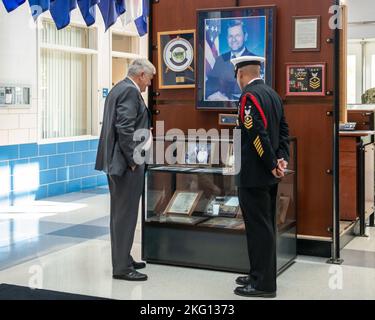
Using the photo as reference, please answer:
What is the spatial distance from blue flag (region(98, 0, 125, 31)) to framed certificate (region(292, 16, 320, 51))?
3.40m

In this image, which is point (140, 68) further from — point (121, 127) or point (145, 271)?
point (145, 271)

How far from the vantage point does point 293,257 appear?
207 inches

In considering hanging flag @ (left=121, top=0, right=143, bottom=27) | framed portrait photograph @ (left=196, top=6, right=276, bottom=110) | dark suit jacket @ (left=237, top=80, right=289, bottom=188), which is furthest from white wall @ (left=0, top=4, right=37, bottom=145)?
dark suit jacket @ (left=237, top=80, right=289, bottom=188)

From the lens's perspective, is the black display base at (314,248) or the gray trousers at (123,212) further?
the black display base at (314,248)

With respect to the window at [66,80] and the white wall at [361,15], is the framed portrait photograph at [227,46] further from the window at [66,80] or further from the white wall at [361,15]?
the white wall at [361,15]

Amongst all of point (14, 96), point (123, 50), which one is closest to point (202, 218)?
point (14, 96)

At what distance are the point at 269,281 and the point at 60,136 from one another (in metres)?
6.00

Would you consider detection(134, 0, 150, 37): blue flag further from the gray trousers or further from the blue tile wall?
the gray trousers

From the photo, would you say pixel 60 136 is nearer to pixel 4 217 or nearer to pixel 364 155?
pixel 4 217

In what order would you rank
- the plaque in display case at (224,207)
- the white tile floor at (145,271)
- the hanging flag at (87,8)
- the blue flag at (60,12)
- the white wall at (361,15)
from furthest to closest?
the white wall at (361,15)
the hanging flag at (87,8)
the blue flag at (60,12)
the plaque in display case at (224,207)
the white tile floor at (145,271)

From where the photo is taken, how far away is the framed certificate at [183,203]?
5.12 metres

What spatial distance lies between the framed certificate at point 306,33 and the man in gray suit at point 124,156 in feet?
4.52

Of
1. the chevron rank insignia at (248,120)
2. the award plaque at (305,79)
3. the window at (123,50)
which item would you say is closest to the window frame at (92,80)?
the window at (123,50)
